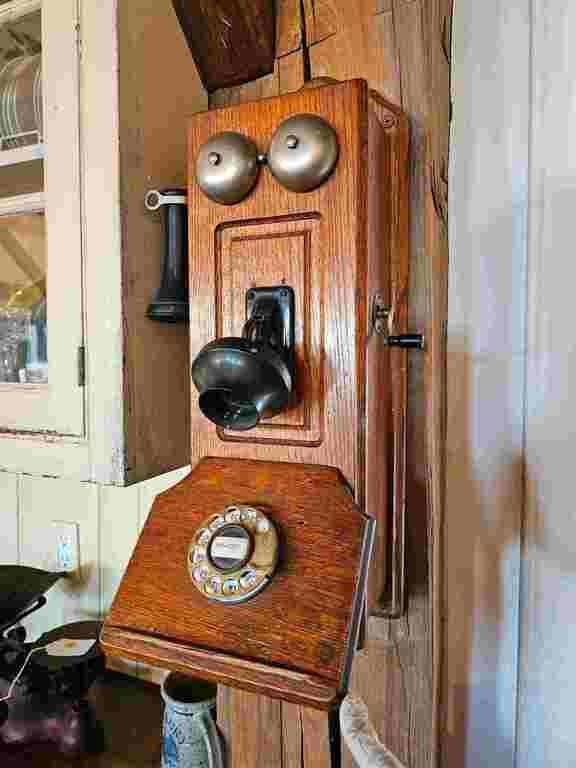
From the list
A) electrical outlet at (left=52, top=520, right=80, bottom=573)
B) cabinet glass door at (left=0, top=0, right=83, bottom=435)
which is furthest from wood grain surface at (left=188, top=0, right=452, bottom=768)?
electrical outlet at (left=52, top=520, right=80, bottom=573)

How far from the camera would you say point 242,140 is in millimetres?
579

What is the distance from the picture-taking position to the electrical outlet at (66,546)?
117 cm

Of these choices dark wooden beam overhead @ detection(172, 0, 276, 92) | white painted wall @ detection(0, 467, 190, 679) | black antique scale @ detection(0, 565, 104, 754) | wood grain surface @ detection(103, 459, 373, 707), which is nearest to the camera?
wood grain surface @ detection(103, 459, 373, 707)

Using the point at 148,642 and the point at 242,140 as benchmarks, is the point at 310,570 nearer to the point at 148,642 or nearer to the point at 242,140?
the point at 148,642

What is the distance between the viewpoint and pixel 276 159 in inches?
21.9

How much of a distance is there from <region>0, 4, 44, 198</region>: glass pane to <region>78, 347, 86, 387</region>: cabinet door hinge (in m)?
0.22

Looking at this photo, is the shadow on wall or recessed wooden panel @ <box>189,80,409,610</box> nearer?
recessed wooden panel @ <box>189,80,409,610</box>

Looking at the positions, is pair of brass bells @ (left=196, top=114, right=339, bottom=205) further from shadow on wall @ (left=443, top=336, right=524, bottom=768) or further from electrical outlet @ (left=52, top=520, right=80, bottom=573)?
electrical outlet @ (left=52, top=520, right=80, bottom=573)

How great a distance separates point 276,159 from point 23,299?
0.43m

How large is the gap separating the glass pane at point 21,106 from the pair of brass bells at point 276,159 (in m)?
0.29

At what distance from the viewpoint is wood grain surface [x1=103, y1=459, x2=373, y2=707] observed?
0.48 meters

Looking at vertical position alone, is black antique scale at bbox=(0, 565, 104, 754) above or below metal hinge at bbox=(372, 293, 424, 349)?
below

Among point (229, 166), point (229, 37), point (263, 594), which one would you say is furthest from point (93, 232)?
point (263, 594)

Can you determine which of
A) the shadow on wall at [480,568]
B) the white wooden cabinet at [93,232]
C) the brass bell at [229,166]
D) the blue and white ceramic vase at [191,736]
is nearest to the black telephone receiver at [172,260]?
the white wooden cabinet at [93,232]
